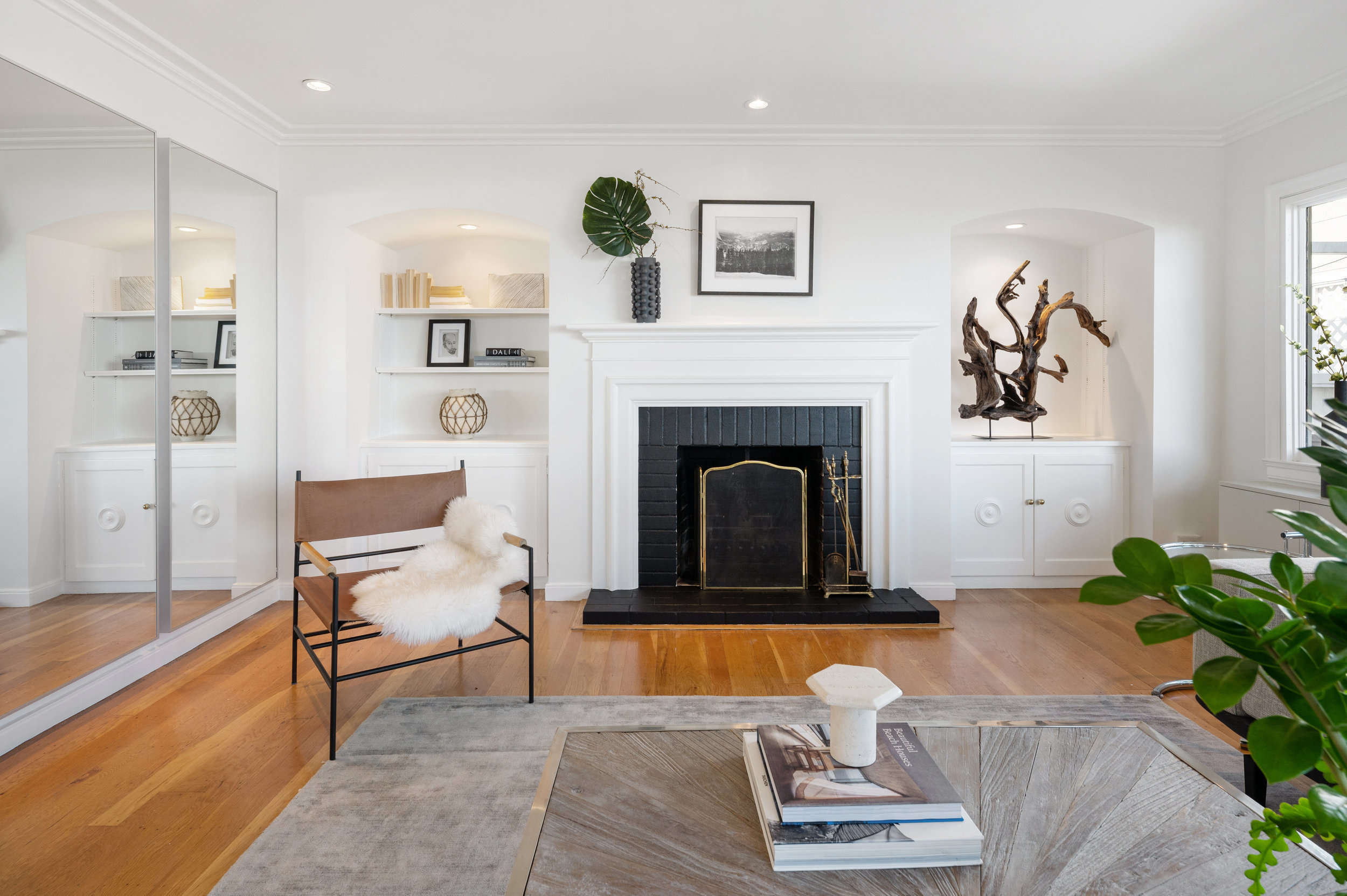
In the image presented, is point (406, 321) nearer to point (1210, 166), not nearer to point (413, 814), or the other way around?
point (413, 814)

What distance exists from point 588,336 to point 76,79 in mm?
2170

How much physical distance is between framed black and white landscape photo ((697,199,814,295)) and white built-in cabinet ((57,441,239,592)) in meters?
2.50

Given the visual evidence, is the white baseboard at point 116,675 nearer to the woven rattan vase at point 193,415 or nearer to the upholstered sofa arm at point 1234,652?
the woven rattan vase at point 193,415

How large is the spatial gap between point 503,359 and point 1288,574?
4.08 m

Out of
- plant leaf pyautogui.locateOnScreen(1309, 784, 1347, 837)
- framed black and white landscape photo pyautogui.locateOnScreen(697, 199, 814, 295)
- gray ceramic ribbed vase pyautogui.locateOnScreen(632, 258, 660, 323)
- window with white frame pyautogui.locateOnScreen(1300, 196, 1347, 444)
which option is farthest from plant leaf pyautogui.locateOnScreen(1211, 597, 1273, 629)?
window with white frame pyautogui.locateOnScreen(1300, 196, 1347, 444)

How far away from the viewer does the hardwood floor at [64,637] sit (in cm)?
225

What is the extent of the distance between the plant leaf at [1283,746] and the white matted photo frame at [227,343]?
147 inches

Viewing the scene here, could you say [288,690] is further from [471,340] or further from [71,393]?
[471,340]

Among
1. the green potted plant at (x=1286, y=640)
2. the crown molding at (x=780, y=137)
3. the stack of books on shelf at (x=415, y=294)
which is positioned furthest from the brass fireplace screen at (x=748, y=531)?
the green potted plant at (x=1286, y=640)

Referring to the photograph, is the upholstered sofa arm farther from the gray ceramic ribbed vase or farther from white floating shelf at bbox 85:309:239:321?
white floating shelf at bbox 85:309:239:321

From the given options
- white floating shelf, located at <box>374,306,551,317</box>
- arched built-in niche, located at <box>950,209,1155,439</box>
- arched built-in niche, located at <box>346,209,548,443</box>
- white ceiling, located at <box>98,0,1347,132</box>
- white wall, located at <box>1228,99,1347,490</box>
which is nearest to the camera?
white ceiling, located at <box>98,0,1347,132</box>

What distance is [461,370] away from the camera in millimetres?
4230

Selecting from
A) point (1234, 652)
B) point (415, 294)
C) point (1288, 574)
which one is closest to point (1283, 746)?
point (1288, 574)

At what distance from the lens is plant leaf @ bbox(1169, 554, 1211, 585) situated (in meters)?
0.54
